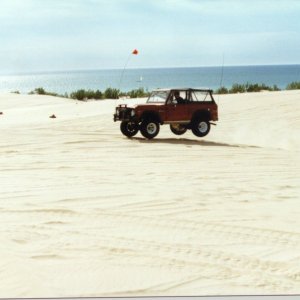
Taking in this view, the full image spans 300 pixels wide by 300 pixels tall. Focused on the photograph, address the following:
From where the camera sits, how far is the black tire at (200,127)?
12.1 metres

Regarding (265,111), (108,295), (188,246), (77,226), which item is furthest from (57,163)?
(265,111)

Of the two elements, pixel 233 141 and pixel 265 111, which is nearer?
pixel 233 141

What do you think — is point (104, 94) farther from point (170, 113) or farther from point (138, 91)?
point (170, 113)

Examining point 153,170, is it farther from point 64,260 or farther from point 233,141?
point 233,141

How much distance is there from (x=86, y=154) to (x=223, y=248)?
5048mm

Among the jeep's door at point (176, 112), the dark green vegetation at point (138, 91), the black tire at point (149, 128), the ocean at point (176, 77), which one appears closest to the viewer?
the ocean at point (176, 77)

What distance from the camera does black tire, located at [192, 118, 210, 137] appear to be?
39.7ft

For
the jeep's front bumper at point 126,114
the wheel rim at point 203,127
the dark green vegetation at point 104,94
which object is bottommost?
the wheel rim at point 203,127

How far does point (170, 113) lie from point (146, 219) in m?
6.84

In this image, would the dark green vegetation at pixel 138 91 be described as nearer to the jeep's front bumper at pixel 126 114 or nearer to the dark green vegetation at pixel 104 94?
the dark green vegetation at pixel 104 94

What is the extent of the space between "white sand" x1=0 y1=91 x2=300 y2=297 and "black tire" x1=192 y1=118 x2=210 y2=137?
4.96 ft

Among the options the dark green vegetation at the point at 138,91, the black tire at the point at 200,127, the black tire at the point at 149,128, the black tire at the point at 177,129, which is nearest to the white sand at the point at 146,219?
the black tire at the point at 149,128

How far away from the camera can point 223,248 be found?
14.0ft

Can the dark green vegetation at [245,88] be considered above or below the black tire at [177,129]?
above
